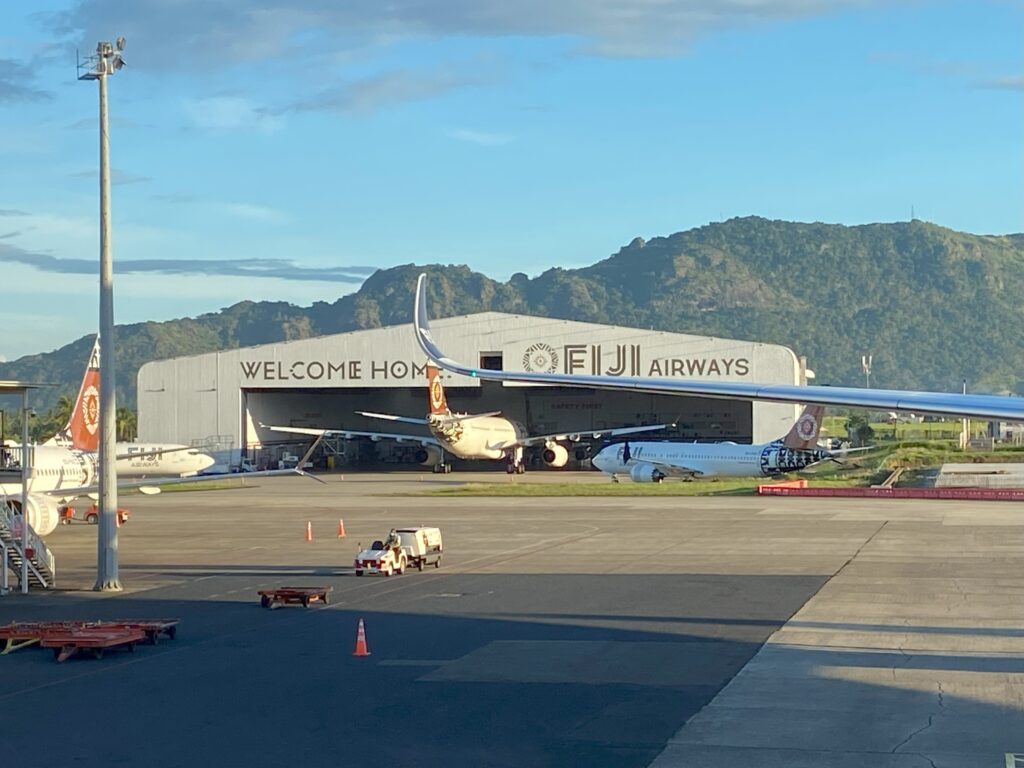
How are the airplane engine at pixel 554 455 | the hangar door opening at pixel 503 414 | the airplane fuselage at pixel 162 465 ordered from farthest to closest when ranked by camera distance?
the hangar door opening at pixel 503 414, the airplane engine at pixel 554 455, the airplane fuselage at pixel 162 465

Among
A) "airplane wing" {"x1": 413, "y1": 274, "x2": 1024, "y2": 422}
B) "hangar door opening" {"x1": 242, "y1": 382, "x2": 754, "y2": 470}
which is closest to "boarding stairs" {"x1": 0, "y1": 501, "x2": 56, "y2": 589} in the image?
"airplane wing" {"x1": 413, "y1": 274, "x2": 1024, "y2": 422}

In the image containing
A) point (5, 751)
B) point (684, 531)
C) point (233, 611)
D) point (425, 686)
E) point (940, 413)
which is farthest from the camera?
point (684, 531)

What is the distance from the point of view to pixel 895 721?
14.6 m

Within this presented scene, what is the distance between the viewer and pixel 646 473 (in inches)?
3027

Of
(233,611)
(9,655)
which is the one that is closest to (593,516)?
(233,611)

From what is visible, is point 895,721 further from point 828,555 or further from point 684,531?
point 684,531

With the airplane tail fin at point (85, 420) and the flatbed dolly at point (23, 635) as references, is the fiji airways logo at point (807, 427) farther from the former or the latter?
the flatbed dolly at point (23, 635)

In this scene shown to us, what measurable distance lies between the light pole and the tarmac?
3.21ft

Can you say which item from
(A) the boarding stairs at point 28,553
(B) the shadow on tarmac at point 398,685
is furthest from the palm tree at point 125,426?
(B) the shadow on tarmac at point 398,685

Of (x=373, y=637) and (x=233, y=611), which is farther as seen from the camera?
(x=233, y=611)

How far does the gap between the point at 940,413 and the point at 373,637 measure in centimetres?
1362

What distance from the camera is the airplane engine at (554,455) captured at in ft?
315

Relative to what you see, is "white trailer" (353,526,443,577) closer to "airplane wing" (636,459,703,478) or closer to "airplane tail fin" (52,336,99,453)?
"airplane tail fin" (52,336,99,453)

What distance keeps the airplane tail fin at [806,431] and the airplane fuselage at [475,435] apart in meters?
22.9
